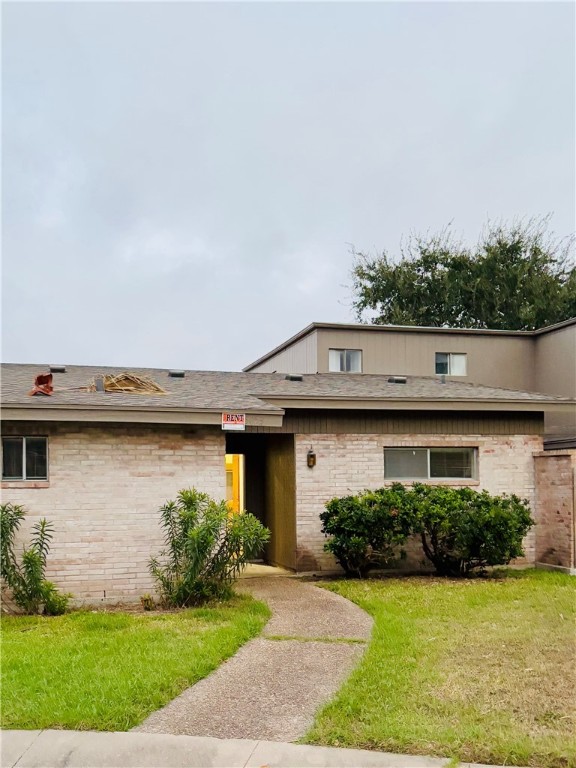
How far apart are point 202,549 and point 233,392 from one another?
3567 mm

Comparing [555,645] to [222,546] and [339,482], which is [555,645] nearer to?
[222,546]

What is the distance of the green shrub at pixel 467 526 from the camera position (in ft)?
39.4

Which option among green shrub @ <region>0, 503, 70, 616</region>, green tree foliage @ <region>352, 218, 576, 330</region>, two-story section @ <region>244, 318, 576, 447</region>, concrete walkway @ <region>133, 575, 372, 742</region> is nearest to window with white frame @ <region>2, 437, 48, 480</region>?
green shrub @ <region>0, 503, 70, 616</region>

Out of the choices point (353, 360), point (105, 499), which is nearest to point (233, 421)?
point (105, 499)

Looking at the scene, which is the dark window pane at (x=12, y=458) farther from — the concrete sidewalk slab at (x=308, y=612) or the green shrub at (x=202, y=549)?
the concrete sidewalk slab at (x=308, y=612)

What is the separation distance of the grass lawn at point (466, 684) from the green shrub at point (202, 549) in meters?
1.78

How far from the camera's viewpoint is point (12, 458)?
392 inches

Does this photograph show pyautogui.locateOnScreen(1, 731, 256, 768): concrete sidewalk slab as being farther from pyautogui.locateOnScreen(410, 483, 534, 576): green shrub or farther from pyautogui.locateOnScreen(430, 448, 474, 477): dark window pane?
pyautogui.locateOnScreen(430, 448, 474, 477): dark window pane

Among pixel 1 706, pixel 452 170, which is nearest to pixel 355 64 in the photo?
pixel 1 706

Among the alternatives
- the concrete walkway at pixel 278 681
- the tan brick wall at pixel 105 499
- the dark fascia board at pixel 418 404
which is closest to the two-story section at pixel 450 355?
the dark fascia board at pixel 418 404

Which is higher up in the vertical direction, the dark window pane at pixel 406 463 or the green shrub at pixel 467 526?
the dark window pane at pixel 406 463

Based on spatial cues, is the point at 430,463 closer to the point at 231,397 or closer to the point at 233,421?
the point at 231,397

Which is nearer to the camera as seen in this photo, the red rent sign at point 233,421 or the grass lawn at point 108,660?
the grass lawn at point 108,660

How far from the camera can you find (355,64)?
16359mm
